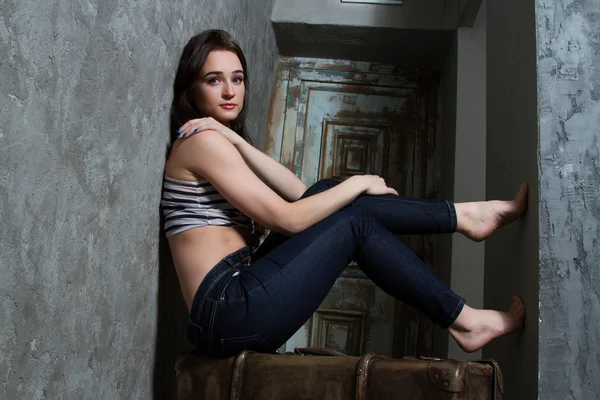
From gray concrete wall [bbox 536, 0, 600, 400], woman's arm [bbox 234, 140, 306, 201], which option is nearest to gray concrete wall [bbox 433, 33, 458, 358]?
woman's arm [bbox 234, 140, 306, 201]

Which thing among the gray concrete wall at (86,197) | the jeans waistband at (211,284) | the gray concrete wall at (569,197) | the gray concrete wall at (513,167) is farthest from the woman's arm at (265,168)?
the gray concrete wall at (569,197)

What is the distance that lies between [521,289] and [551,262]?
0.60 feet

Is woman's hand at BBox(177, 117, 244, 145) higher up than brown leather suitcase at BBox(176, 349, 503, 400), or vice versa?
woman's hand at BBox(177, 117, 244, 145)

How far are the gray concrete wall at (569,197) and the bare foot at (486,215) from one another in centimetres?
12

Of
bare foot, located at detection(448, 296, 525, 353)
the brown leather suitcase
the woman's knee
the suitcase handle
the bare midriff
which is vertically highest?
the woman's knee

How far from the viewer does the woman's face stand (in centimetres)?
202

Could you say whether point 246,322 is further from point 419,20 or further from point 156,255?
point 419,20

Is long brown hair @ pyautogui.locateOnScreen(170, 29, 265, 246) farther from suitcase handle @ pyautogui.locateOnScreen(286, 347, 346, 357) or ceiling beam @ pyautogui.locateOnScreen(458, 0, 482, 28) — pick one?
ceiling beam @ pyautogui.locateOnScreen(458, 0, 482, 28)

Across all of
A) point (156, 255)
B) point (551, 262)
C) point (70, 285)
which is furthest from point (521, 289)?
point (70, 285)

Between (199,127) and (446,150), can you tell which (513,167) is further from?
(446,150)

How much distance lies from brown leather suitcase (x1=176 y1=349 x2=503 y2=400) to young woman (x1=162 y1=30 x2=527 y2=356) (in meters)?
0.07

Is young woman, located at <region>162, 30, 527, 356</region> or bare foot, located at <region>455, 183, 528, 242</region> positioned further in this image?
bare foot, located at <region>455, 183, 528, 242</region>

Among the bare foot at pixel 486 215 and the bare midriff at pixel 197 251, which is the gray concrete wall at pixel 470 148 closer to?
the bare foot at pixel 486 215

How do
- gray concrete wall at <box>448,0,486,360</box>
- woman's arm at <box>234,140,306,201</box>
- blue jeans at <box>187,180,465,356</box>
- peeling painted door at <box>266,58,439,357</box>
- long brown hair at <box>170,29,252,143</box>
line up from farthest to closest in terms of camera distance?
1. peeling painted door at <box>266,58,439,357</box>
2. gray concrete wall at <box>448,0,486,360</box>
3. woman's arm at <box>234,140,306,201</box>
4. long brown hair at <box>170,29,252,143</box>
5. blue jeans at <box>187,180,465,356</box>
